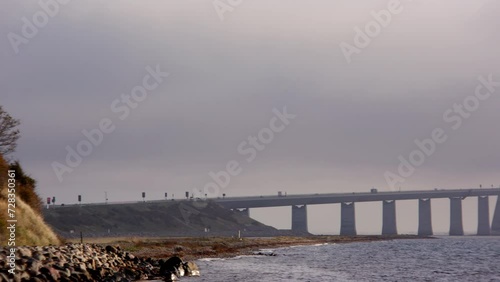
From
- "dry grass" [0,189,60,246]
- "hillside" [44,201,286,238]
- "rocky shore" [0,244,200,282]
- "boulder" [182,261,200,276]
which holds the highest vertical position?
"dry grass" [0,189,60,246]

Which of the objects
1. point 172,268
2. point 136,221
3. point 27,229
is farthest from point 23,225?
point 136,221

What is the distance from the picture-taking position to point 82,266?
35719mm

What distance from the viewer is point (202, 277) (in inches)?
1752

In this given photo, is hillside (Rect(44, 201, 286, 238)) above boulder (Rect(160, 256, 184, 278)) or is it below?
below

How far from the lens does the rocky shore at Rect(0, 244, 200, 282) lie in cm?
3105

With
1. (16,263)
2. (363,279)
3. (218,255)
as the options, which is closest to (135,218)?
(218,255)

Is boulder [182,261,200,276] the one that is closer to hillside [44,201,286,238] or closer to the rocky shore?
the rocky shore

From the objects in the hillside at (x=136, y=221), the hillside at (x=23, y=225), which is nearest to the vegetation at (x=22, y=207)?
the hillside at (x=23, y=225)

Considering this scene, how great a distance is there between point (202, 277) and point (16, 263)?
50.6 ft

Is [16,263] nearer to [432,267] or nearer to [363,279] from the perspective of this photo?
[363,279]

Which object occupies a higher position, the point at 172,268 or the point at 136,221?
the point at 172,268

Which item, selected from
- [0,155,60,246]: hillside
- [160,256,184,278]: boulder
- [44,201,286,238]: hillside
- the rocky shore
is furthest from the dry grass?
[44,201,286,238]: hillside

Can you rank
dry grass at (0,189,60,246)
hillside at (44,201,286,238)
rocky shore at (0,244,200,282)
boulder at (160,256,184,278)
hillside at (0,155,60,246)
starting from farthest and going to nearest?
hillside at (44,201,286,238), boulder at (160,256,184,278), dry grass at (0,189,60,246), hillside at (0,155,60,246), rocky shore at (0,244,200,282)

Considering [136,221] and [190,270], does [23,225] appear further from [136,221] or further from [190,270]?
[136,221]
